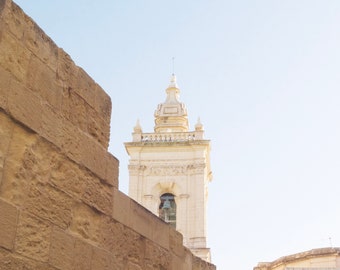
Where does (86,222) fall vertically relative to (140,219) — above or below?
below

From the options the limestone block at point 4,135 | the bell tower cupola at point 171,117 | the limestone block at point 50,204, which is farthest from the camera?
the bell tower cupola at point 171,117

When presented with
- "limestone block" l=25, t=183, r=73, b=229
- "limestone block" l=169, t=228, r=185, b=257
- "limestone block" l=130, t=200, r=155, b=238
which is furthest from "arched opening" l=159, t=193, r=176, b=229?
"limestone block" l=25, t=183, r=73, b=229

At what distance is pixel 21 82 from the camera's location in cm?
330

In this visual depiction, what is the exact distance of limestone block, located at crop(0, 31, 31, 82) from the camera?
3.20 m

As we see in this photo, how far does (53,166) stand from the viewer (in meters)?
3.50

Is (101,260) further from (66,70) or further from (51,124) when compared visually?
(66,70)

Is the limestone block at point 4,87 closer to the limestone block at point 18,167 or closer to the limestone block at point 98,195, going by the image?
the limestone block at point 18,167

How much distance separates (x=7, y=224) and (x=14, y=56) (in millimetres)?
894

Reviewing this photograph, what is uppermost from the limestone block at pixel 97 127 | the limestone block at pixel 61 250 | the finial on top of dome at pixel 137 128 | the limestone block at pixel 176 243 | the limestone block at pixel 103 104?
the finial on top of dome at pixel 137 128

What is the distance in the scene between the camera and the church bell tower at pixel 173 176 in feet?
106

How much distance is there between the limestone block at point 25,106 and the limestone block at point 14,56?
8 centimetres

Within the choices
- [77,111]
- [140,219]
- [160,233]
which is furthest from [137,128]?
[77,111]

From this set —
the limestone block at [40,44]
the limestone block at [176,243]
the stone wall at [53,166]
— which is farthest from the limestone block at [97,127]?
the limestone block at [176,243]

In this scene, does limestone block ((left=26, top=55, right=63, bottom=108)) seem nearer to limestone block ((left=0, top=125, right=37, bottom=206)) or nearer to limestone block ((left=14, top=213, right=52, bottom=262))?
limestone block ((left=0, top=125, right=37, bottom=206))
